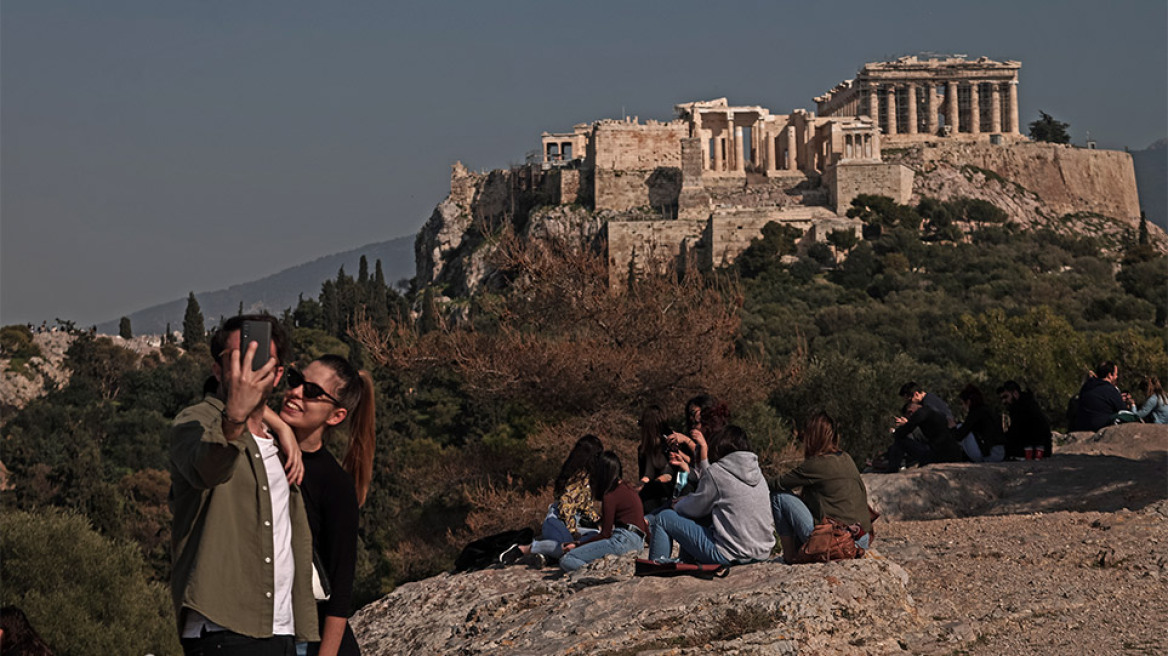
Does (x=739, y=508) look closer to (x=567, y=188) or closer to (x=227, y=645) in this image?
(x=227, y=645)

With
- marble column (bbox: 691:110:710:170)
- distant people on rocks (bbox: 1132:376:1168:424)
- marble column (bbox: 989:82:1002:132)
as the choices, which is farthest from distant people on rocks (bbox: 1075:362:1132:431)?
marble column (bbox: 989:82:1002:132)

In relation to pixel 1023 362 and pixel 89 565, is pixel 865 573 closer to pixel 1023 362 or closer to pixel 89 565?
pixel 89 565

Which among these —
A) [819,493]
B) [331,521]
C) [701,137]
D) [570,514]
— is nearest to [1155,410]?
[819,493]

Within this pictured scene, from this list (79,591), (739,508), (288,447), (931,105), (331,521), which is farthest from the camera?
(931,105)

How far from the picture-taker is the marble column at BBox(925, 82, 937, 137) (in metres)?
70.8

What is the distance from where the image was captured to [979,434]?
14.0 metres

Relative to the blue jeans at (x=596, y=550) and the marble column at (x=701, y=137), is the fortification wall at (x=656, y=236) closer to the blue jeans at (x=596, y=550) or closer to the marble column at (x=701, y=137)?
the marble column at (x=701, y=137)

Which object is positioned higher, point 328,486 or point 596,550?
point 328,486

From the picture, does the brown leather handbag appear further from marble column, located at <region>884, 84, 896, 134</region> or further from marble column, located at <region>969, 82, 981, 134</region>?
marble column, located at <region>969, 82, 981, 134</region>

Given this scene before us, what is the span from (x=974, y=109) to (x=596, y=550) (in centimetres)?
6593

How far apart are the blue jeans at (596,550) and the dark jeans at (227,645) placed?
519 centimetres

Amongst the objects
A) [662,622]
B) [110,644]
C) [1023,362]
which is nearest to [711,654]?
[662,622]

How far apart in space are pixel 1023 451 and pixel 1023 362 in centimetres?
2079

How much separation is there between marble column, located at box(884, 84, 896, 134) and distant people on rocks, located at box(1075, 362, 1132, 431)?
182 feet
